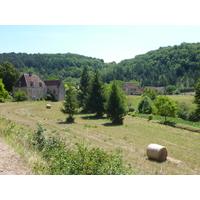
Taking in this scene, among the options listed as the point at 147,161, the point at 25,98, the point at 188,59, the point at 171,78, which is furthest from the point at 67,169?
the point at 188,59

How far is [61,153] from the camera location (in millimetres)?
9141

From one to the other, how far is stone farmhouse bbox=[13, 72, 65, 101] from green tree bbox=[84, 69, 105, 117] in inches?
1135

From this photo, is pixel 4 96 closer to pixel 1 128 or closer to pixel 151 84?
pixel 1 128

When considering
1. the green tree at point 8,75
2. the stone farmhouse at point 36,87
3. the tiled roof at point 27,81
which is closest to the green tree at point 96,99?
the stone farmhouse at point 36,87

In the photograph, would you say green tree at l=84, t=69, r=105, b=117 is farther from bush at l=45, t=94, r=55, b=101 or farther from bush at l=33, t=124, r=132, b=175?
bush at l=45, t=94, r=55, b=101

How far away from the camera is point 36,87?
62.8m

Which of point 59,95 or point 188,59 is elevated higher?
point 188,59

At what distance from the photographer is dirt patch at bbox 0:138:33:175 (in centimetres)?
636

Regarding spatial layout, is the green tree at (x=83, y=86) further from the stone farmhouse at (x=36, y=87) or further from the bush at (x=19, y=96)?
the stone farmhouse at (x=36, y=87)

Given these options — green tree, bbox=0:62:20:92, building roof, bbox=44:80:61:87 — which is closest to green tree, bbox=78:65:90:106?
building roof, bbox=44:80:61:87

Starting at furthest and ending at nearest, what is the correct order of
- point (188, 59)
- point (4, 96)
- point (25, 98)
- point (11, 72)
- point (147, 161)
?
1. point (188, 59)
2. point (11, 72)
3. point (25, 98)
4. point (4, 96)
5. point (147, 161)

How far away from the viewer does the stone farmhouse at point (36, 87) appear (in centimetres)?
6034

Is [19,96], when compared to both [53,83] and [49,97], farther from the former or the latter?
[53,83]

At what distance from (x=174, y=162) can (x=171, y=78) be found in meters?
140
